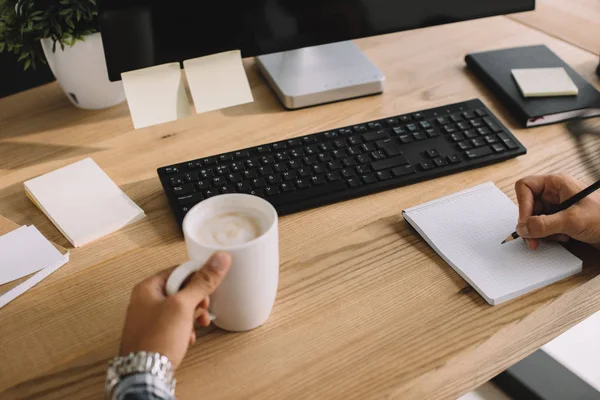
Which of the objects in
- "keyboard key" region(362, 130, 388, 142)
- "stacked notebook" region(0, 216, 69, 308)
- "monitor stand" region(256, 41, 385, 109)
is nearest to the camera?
"stacked notebook" region(0, 216, 69, 308)

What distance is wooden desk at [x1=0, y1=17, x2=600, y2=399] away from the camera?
65 cm

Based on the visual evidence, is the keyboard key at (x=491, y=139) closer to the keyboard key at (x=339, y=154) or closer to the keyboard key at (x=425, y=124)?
the keyboard key at (x=425, y=124)

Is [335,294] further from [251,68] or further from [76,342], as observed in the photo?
[251,68]

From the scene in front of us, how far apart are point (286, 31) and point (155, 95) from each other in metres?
0.23

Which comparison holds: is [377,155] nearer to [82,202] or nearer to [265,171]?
[265,171]

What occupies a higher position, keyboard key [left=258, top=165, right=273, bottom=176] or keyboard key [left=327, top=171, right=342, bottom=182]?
keyboard key [left=258, top=165, right=273, bottom=176]

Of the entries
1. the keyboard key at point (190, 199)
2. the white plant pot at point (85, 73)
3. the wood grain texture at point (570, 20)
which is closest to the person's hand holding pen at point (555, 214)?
the keyboard key at point (190, 199)

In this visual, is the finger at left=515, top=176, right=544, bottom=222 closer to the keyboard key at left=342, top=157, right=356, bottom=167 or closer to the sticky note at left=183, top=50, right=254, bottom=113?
the keyboard key at left=342, top=157, right=356, bottom=167

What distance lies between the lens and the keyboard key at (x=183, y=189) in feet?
2.75

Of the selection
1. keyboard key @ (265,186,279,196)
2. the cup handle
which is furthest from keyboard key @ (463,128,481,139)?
the cup handle

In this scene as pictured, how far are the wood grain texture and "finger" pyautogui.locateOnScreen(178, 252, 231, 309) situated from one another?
972 millimetres

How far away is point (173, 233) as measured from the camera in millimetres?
817

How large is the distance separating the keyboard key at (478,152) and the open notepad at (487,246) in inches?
2.4

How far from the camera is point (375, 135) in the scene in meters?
0.95
